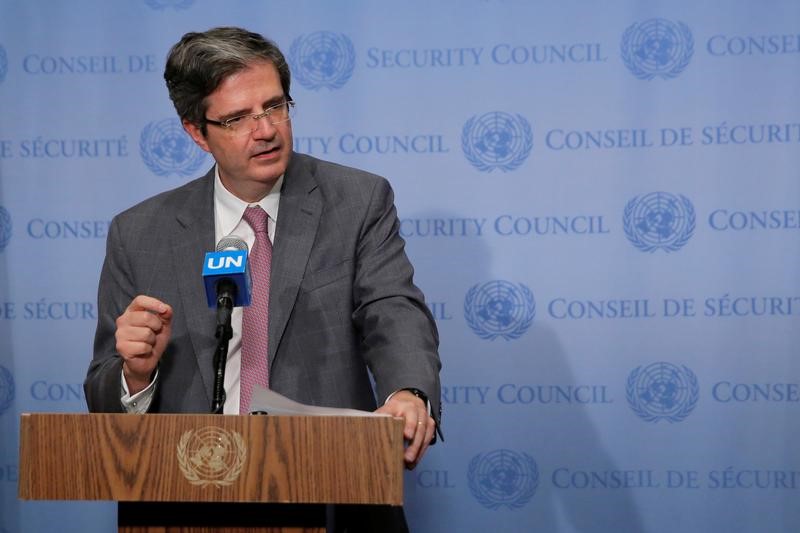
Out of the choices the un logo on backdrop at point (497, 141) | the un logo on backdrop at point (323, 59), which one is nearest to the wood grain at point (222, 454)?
the un logo on backdrop at point (497, 141)

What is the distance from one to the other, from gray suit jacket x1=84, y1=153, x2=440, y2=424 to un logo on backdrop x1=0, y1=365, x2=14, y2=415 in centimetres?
152

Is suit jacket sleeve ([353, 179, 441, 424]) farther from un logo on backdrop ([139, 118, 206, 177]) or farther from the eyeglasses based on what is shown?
un logo on backdrop ([139, 118, 206, 177])

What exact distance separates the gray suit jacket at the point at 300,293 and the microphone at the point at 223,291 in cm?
39

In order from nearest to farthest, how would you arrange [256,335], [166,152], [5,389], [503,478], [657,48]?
1. [256,335]
2. [657,48]
3. [503,478]
4. [166,152]
5. [5,389]

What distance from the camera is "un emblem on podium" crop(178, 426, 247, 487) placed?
144cm

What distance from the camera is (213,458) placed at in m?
1.44

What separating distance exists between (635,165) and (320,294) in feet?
5.06

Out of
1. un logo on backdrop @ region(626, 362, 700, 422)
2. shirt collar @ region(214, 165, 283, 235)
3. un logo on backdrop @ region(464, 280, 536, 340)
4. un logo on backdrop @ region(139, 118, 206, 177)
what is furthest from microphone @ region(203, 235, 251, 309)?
un logo on backdrop @ region(626, 362, 700, 422)

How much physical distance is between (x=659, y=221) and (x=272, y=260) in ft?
5.36

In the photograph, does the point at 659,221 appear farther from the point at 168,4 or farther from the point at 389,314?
the point at 168,4

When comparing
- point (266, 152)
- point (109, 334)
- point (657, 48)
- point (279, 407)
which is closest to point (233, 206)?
point (266, 152)

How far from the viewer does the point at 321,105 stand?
3.40m

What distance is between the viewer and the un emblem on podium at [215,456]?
1442 mm

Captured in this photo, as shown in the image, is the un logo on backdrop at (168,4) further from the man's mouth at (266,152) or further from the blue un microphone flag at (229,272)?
the blue un microphone flag at (229,272)
